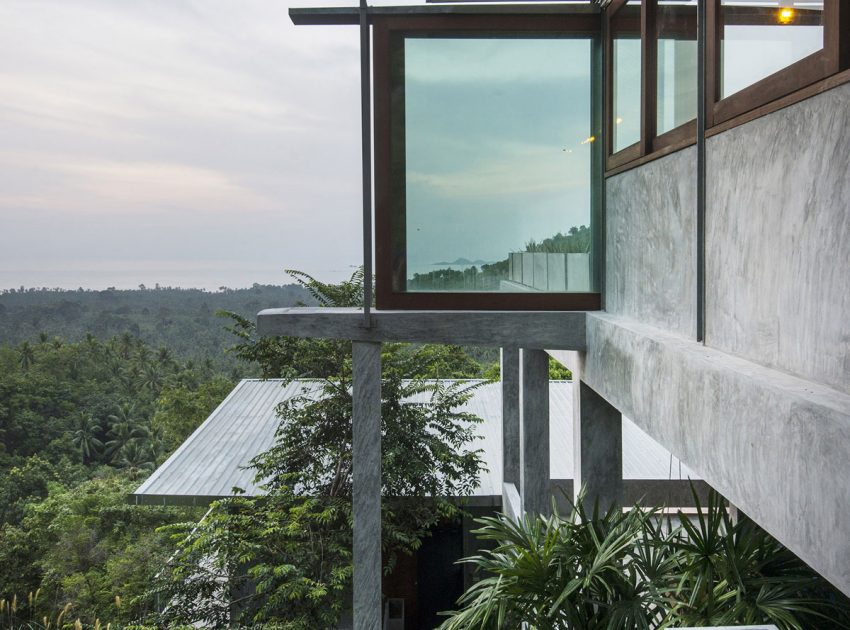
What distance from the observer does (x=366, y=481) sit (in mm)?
4496

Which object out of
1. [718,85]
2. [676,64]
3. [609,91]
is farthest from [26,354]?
[718,85]

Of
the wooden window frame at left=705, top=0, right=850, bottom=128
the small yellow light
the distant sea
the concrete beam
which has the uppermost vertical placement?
the distant sea

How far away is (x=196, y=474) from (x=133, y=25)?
42.1 m

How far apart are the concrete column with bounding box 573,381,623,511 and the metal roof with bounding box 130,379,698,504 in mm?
2083

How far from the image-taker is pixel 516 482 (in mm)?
7820

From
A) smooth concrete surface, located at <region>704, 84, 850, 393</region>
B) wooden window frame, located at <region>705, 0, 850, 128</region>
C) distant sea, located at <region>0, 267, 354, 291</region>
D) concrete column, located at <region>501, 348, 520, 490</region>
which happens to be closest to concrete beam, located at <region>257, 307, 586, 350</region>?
smooth concrete surface, located at <region>704, 84, 850, 393</region>

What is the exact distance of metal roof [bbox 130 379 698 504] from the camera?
7750 millimetres

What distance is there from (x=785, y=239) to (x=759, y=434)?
526mm

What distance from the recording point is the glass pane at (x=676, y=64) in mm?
2906

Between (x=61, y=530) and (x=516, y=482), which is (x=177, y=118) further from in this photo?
(x=516, y=482)

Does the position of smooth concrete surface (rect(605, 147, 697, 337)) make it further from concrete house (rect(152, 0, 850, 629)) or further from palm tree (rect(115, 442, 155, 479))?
palm tree (rect(115, 442, 155, 479))

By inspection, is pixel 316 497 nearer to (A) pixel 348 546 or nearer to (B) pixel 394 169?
(A) pixel 348 546

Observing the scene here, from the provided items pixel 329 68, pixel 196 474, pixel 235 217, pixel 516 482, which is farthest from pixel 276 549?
pixel 235 217

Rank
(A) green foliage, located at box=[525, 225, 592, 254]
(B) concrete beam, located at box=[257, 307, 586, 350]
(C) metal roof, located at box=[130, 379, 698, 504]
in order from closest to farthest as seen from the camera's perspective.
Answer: (B) concrete beam, located at box=[257, 307, 586, 350]
(A) green foliage, located at box=[525, 225, 592, 254]
(C) metal roof, located at box=[130, 379, 698, 504]
